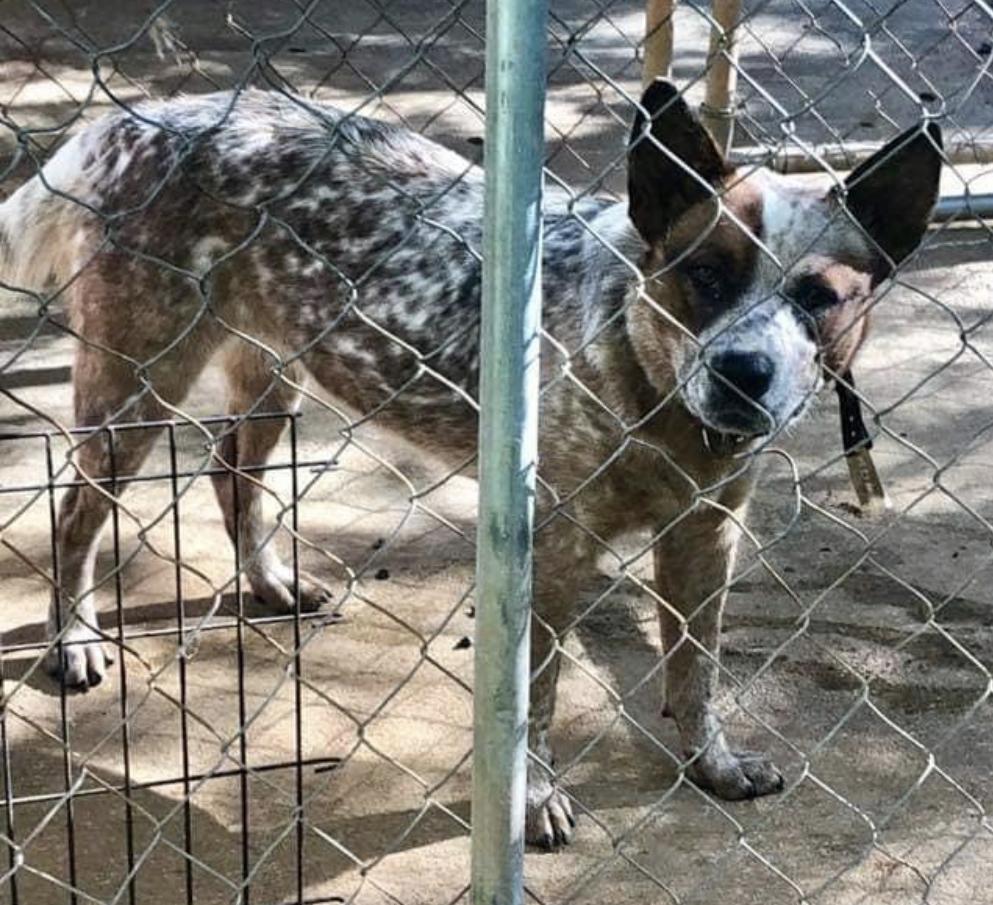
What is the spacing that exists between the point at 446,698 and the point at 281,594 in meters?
0.70

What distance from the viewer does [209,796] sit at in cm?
376

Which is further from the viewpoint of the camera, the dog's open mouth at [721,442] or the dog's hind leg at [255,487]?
the dog's hind leg at [255,487]

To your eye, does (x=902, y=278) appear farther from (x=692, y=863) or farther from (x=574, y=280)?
(x=692, y=863)

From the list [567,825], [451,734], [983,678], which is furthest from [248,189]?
[983,678]

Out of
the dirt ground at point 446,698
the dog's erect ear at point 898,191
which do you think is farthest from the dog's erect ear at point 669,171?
the dirt ground at point 446,698

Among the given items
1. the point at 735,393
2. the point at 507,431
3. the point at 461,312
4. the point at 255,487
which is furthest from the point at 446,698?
the point at 507,431

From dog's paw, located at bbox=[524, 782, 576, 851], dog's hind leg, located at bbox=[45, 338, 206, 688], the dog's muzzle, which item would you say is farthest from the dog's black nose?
dog's hind leg, located at bbox=[45, 338, 206, 688]

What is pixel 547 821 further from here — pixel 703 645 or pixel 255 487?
pixel 255 487

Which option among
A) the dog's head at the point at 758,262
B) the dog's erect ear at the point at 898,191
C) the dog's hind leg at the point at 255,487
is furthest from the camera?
the dog's hind leg at the point at 255,487

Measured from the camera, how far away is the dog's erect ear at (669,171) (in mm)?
3084

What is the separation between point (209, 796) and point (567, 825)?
0.79m

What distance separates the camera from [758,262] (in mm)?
3344

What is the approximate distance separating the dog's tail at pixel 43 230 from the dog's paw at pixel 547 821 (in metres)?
1.74

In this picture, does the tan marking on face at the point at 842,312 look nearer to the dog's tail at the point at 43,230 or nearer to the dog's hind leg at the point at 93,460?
the dog's hind leg at the point at 93,460
